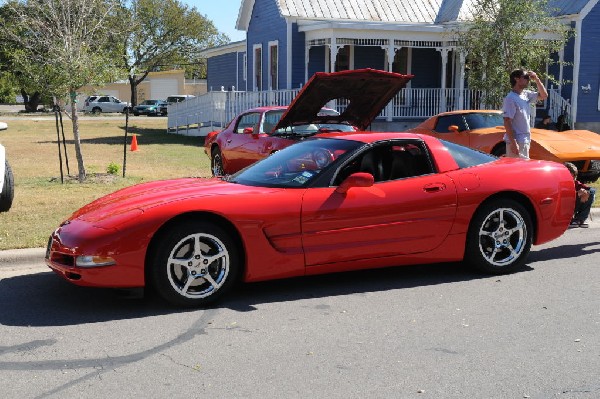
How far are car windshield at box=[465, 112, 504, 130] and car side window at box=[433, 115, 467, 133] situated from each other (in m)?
0.11

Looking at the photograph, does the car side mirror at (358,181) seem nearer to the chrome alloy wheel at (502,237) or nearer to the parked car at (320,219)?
the parked car at (320,219)

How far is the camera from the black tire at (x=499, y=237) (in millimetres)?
6273

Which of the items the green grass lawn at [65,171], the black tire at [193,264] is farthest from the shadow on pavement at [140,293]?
the green grass lawn at [65,171]

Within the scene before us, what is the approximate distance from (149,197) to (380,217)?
1852 mm

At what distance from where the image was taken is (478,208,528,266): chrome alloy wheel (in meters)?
6.34

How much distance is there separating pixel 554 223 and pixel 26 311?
4637 mm

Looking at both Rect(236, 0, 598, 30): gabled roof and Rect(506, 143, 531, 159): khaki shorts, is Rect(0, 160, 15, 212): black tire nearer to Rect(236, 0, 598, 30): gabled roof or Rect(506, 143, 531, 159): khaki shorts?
Rect(506, 143, 531, 159): khaki shorts

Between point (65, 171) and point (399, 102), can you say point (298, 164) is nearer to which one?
point (65, 171)

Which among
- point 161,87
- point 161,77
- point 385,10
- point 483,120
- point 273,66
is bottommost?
point 483,120

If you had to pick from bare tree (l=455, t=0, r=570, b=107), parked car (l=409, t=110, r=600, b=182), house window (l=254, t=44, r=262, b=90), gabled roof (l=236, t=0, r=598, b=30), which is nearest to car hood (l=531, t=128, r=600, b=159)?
parked car (l=409, t=110, r=600, b=182)

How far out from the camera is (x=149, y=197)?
5.60 meters

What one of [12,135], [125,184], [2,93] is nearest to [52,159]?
[125,184]

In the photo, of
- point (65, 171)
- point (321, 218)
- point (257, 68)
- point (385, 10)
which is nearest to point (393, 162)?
point (321, 218)

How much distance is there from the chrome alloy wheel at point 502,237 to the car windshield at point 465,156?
49 centimetres
